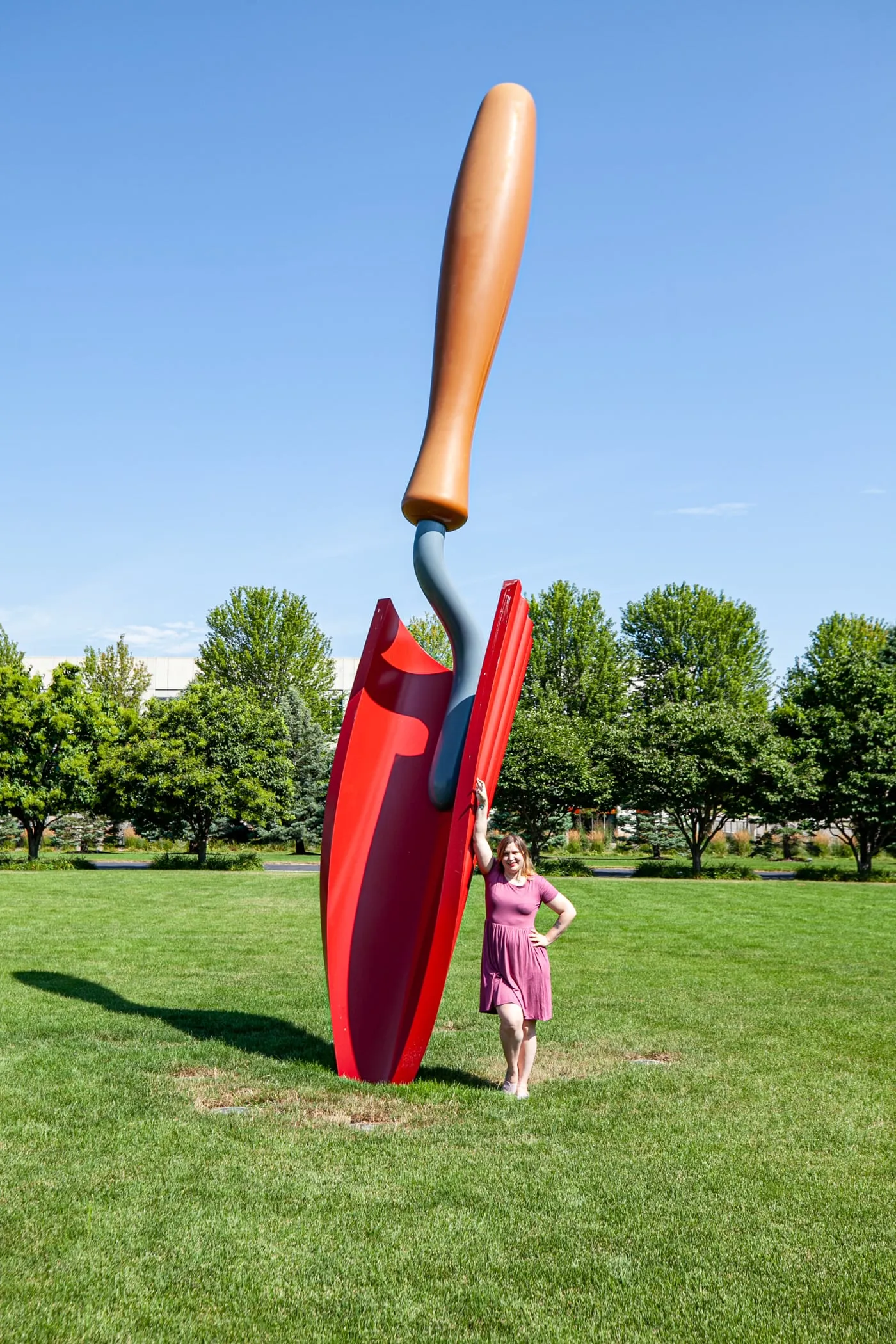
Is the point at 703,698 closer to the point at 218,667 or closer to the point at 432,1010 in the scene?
the point at 218,667

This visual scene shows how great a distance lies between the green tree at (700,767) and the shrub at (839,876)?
5.78ft

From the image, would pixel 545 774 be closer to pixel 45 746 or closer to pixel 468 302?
pixel 45 746

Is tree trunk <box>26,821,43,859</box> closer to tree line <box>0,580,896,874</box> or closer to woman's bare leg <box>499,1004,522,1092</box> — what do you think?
tree line <box>0,580,896,874</box>

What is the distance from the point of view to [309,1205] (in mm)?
4441

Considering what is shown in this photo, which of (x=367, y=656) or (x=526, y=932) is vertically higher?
(x=367, y=656)

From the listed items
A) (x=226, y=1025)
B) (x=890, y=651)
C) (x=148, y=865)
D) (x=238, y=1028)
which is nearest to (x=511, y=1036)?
(x=238, y=1028)

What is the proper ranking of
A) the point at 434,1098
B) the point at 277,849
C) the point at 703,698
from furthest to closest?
the point at 703,698
the point at 277,849
the point at 434,1098

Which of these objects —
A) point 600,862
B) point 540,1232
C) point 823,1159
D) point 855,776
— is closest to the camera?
point 540,1232

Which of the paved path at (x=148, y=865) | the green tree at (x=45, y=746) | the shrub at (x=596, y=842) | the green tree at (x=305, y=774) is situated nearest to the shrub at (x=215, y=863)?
the paved path at (x=148, y=865)

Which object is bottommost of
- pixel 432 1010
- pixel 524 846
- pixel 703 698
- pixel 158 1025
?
pixel 158 1025

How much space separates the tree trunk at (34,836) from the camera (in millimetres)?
25594

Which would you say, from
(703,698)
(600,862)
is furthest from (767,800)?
(703,698)

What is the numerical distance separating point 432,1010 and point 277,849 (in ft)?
102

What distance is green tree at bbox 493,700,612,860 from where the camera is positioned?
26719 millimetres
